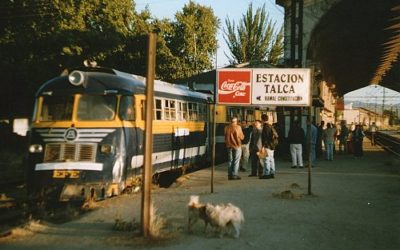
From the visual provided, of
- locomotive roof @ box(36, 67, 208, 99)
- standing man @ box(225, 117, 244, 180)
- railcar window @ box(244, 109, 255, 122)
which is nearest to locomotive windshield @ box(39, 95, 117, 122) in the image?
locomotive roof @ box(36, 67, 208, 99)

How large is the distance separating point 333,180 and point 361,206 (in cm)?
449

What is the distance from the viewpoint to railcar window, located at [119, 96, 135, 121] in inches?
482

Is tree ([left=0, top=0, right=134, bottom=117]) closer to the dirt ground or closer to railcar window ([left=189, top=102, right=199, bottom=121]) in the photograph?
railcar window ([left=189, top=102, right=199, bottom=121])

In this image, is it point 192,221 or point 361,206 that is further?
point 361,206

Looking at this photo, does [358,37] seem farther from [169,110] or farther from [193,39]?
[169,110]

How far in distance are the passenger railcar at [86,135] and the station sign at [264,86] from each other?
210 centimetres

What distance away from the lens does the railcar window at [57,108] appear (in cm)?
1205

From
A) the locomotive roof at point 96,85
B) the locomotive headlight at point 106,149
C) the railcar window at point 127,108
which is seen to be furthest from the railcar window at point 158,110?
the locomotive headlight at point 106,149

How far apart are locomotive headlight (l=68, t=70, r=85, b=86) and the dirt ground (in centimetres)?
274

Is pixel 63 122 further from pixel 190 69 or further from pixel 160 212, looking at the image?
pixel 190 69

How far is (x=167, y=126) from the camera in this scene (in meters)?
15.3

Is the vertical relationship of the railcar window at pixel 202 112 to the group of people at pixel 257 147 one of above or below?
above

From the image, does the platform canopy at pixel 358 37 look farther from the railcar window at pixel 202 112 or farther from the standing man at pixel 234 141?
the standing man at pixel 234 141

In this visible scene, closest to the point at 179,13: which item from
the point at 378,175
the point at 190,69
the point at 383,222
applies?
the point at 190,69
